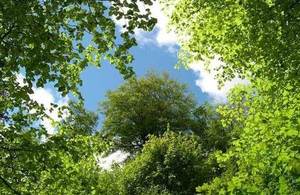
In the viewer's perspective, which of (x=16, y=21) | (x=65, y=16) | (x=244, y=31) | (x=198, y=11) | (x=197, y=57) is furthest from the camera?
(x=197, y=57)

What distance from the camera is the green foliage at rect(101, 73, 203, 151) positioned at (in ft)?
238

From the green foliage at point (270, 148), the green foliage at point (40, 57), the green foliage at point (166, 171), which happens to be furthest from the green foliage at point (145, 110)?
the green foliage at point (40, 57)

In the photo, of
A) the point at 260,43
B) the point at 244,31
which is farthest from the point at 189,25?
the point at 260,43

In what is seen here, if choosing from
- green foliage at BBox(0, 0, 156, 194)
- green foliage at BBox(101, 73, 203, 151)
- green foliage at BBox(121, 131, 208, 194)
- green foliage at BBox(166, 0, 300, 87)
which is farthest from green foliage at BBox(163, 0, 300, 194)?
green foliage at BBox(101, 73, 203, 151)

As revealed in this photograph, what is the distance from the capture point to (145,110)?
74.1m

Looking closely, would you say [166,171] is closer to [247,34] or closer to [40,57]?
[247,34]

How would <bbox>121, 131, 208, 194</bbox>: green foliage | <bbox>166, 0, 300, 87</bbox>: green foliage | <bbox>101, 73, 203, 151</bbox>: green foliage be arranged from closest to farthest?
1. <bbox>166, 0, 300, 87</bbox>: green foliage
2. <bbox>121, 131, 208, 194</bbox>: green foliage
3. <bbox>101, 73, 203, 151</bbox>: green foliage

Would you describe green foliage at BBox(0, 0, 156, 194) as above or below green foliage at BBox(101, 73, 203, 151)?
below

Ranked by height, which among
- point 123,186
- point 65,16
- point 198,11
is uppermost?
point 123,186

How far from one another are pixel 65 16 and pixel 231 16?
9.39 m

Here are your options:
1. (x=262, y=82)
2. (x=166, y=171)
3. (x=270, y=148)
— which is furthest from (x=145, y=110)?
(x=270, y=148)

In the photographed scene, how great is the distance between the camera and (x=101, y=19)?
40.9 feet

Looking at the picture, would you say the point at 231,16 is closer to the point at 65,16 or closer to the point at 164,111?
the point at 65,16

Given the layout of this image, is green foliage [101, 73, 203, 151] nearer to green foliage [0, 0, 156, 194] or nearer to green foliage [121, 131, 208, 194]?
green foliage [121, 131, 208, 194]
